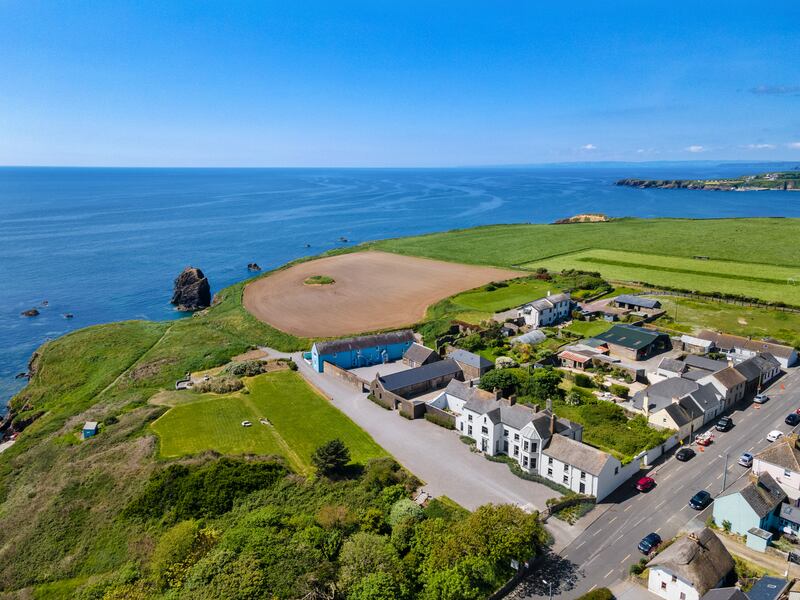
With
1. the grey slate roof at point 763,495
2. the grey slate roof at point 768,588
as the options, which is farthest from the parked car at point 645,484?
the grey slate roof at point 768,588

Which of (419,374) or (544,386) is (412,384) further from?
(544,386)

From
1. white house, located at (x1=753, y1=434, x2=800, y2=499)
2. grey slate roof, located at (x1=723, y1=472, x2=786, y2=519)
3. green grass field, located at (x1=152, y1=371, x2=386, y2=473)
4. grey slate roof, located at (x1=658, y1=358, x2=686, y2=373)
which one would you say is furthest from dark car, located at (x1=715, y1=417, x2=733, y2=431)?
green grass field, located at (x1=152, y1=371, x2=386, y2=473)

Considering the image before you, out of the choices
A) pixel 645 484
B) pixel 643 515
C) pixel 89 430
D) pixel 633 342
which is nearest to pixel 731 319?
pixel 633 342

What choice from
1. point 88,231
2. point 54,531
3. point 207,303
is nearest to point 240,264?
point 207,303

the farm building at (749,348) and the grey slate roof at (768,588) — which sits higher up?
the farm building at (749,348)

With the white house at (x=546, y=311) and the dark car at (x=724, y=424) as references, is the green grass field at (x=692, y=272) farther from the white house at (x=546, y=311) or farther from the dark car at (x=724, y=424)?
the dark car at (x=724, y=424)

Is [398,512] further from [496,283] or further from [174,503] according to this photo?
[496,283]
